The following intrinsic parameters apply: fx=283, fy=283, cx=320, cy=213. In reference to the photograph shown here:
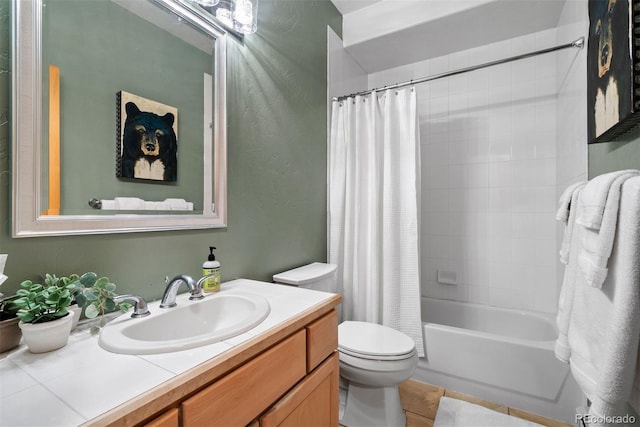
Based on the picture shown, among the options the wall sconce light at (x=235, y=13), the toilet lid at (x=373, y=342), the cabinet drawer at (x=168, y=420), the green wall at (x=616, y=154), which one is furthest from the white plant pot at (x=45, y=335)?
the green wall at (x=616, y=154)

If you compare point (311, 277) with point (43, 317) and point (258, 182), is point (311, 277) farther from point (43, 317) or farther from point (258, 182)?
point (43, 317)

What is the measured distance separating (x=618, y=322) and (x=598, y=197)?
0.33m

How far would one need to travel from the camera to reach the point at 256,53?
1431 millimetres

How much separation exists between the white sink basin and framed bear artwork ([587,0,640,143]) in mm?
1293

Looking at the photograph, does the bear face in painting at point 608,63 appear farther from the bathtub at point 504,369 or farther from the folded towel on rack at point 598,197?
the bathtub at point 504,369

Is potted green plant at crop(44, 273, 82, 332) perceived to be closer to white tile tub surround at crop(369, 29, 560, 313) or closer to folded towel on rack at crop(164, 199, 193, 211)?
folded towel on rack at crop(164, 199, 193, 211)

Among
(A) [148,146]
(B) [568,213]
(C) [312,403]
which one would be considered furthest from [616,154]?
(A) [148,146]

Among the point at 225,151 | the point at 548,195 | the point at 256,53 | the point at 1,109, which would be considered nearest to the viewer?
the point at 1,109

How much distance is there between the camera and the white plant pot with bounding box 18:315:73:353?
23.8 inches

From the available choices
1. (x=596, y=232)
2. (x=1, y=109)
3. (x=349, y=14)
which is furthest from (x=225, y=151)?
(x=349, y=14)

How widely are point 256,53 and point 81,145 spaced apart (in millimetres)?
935

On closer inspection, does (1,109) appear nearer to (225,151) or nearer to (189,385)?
(225,151)

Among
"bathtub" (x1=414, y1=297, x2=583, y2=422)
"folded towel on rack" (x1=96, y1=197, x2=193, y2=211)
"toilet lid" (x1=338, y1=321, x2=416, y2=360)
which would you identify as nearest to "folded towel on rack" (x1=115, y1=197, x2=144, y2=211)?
"folded towel on rack" (x1=96, y1=197, x2=193, y2=211)

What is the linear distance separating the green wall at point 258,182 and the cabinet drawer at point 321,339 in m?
0.53
